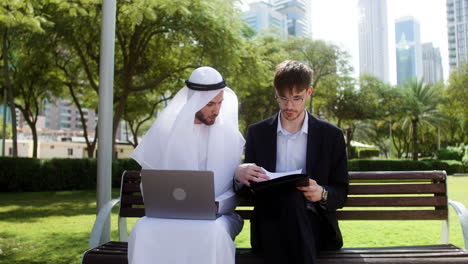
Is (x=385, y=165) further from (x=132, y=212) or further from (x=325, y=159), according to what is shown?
(x=325, y=159)

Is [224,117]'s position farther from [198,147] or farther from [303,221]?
[303,221]

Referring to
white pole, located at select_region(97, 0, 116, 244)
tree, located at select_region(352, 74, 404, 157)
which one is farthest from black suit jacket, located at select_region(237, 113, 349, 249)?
tree, located at select_region(352, 74, 404, 157)

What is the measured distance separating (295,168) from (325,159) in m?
0.26

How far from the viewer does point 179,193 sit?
2.79m

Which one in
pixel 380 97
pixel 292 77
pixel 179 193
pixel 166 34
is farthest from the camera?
pixel 380 97

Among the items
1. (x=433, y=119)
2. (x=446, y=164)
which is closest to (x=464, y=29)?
(x=433, y=119)

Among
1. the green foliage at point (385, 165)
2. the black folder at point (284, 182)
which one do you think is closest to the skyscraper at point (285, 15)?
the green foliage at point (385, 165)

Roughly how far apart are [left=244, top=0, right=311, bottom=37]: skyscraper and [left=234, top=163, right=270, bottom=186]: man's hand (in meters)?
89.4

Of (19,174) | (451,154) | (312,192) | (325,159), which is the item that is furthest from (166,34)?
(451,154)

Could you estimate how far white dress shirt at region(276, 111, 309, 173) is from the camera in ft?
10.9

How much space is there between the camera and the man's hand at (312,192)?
2832 mm

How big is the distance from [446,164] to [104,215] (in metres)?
31.6

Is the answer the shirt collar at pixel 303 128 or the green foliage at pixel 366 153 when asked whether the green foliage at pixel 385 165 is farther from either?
the green foliage at pixel 366 153

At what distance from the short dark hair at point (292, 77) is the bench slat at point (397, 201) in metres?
1.19
